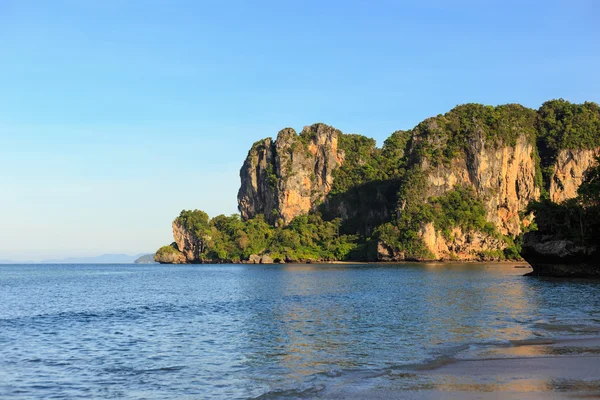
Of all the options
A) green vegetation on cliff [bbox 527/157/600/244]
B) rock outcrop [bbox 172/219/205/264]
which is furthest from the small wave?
rock outcrop [bbox 172/219/205/264]

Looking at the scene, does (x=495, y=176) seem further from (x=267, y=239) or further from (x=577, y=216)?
(x=577, y=216)

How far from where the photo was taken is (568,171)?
496ft

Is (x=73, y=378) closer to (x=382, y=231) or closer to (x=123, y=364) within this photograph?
(x=123, y=364)

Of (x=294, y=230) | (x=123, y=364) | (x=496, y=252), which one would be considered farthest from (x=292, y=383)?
(x=294, y=230)

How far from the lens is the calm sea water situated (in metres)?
15.7

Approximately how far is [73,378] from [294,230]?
146 meters

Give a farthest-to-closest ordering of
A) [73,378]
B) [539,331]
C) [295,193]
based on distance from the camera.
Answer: [295,193] → [539,331] → [73,378]

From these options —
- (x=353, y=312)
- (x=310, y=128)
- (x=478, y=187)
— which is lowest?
(x=353, y=312)

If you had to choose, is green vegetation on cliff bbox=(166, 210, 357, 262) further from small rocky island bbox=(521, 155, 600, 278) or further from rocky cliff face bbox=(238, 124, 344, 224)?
small rocky island bbox=(521, 155, 600, 278)

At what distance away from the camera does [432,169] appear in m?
142

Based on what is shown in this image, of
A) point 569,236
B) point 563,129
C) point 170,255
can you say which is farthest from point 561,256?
point 170,255

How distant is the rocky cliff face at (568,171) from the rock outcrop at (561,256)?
9152 centimetres

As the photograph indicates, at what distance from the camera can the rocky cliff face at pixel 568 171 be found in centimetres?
14825

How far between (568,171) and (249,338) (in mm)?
146827
